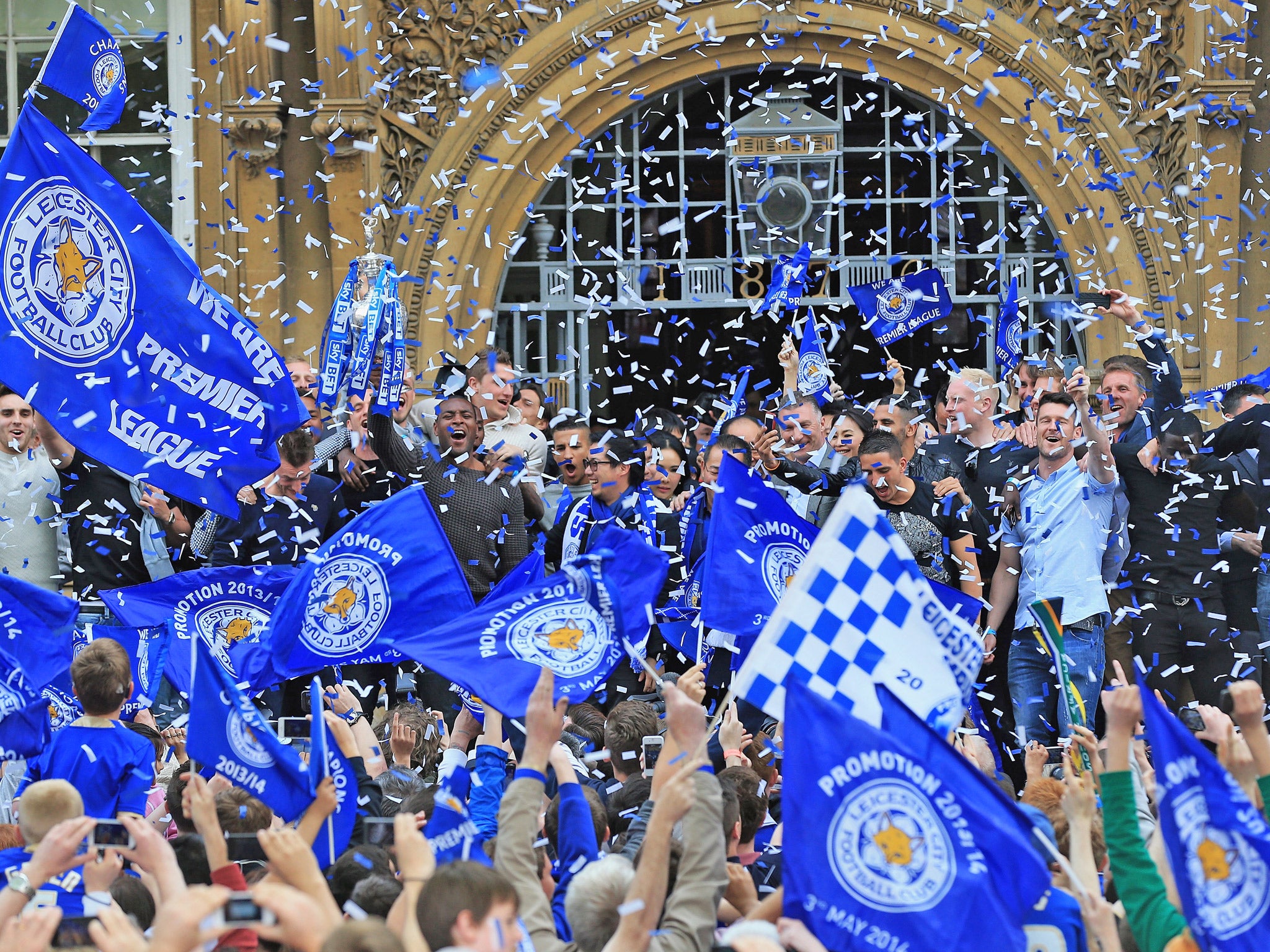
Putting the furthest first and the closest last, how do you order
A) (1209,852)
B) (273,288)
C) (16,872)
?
(273,288) → (16,872) → (1209,852)

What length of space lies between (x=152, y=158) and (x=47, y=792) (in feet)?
32.3

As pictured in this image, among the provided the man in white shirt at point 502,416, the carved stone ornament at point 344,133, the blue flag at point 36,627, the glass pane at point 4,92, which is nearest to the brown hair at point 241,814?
the blue flag at point 36,627

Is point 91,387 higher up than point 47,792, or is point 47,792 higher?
point 91,387

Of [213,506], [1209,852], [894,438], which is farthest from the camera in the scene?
[894,438]

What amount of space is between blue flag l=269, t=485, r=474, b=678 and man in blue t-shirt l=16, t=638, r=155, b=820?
0.79m

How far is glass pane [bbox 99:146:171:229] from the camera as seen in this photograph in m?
13.0

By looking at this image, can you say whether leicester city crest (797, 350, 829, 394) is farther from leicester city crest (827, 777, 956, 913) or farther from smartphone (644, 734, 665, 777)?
leicester city crest (827, 777, 956, 913)

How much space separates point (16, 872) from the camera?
3.56 m

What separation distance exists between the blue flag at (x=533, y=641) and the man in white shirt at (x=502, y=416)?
3.35m

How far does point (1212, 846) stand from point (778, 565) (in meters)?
3.10

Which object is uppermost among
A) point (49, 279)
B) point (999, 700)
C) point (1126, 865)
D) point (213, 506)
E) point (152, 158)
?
point (152, 158)

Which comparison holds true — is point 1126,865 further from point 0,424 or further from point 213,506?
point 0,424

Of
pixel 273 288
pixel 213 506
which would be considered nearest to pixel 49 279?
pixel 213 506

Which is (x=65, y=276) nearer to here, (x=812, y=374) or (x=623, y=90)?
(x=812, y=374)
